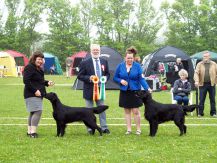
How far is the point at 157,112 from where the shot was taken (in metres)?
7.17

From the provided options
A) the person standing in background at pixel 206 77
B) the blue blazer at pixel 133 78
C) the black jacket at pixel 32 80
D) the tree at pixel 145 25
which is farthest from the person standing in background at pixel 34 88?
the tree at pixel 145 25

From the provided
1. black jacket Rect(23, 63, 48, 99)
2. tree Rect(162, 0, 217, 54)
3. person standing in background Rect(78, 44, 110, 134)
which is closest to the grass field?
person standing in background Rect(78, 44, 110, 134)

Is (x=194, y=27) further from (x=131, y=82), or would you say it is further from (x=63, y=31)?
(x=131, y=82)

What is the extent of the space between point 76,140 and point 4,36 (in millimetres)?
39515

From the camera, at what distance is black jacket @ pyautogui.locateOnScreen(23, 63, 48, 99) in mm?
7020

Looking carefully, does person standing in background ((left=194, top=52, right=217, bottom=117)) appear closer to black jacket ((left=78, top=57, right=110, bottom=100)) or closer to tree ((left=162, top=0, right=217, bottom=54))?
black jacket ((left=78, top=57, right=110, bottom=100))

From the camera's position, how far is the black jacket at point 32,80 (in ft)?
23.0

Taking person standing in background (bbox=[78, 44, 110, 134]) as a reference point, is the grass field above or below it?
below

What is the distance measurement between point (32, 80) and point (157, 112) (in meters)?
2.08

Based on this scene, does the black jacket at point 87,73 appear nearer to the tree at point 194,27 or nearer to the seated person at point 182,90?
the seated person at point 182,90

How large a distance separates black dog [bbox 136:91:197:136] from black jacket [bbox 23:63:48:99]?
160 cm

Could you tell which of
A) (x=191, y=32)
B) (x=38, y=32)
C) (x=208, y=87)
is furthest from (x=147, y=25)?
(x=208, y=87)

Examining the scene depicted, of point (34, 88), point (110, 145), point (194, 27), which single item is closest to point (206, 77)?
point (110, 145)

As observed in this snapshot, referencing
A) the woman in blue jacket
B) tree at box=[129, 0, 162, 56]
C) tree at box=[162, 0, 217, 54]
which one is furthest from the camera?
tree at box=[129, 0, 162, 56]
